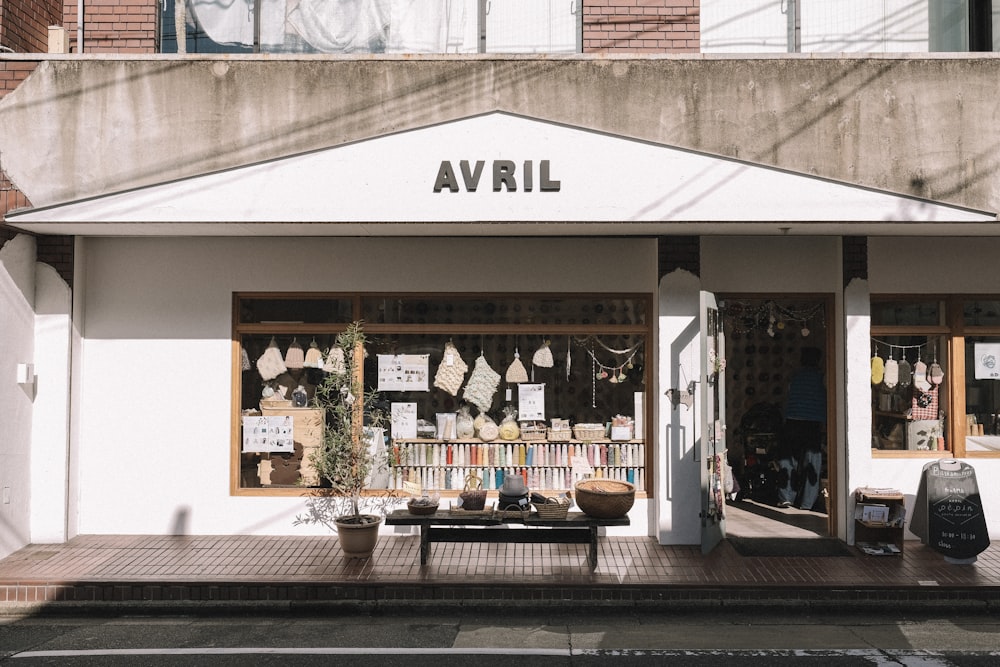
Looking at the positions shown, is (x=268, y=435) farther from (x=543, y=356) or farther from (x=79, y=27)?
(x=79, y=27)

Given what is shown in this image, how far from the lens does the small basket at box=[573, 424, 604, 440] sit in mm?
9688

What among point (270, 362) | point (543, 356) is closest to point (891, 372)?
point (543, 356)

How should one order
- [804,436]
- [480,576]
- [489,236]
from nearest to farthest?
[480,576] < [489,236] < [804,436]

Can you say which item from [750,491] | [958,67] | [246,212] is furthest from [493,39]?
[750,491]

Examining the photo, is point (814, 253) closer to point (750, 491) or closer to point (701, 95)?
point (701, 95)

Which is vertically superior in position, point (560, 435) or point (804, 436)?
point (560, 435)

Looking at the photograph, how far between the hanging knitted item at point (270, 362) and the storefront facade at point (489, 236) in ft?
0.37

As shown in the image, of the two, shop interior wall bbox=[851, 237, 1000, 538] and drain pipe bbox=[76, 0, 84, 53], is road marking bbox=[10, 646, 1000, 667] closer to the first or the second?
shop interior wall bbox=[851, 237, 1000, 538]

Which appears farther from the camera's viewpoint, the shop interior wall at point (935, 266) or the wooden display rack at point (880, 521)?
the shop interior wall at point (935, 266)

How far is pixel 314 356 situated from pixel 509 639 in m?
4.57

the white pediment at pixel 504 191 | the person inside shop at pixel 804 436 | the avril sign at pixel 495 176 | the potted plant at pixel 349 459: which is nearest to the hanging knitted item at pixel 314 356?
the potted plant at pixel 349 459

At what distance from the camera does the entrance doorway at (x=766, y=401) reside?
32.0 feet

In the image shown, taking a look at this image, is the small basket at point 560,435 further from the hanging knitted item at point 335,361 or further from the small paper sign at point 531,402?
the hanging knitted item at point 335,361

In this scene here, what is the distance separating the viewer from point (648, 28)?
9.30m
